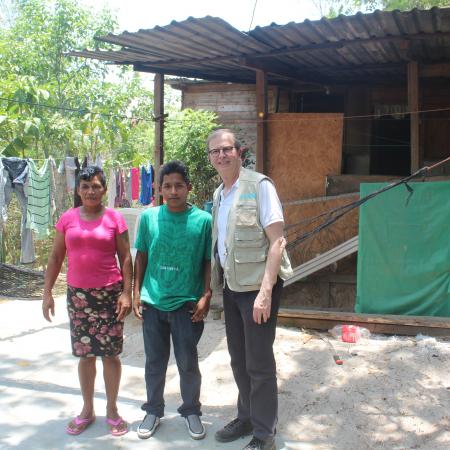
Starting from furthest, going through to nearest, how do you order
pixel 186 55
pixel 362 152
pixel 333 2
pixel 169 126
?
pixel 333 2 → pixel 362 152 → pixel 169 126 → pixel 186 55

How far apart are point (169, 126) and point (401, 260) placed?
4.38 m

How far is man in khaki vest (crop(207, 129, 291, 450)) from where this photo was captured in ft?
8.88

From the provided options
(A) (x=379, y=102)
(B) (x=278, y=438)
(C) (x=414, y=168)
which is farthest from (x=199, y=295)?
(A) (x=379, y=102)

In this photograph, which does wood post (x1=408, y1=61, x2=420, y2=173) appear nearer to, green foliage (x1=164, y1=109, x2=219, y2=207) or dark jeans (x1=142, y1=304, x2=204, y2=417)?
green foliage (x1=164, y1=109, x2=219, y2=207)

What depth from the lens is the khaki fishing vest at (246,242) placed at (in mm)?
2732

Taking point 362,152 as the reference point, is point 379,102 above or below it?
above

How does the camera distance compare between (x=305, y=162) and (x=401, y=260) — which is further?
(x=305, y=162)

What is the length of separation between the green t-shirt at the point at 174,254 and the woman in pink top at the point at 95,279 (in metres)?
0.15

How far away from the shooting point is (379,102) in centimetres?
900

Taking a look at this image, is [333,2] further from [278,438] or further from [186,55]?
[278,438]

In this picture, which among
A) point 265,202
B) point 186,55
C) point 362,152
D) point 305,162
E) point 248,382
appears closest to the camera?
point 265,202

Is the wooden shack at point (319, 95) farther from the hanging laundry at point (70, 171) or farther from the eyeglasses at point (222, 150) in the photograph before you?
the eyeglasses at point (222, 150)

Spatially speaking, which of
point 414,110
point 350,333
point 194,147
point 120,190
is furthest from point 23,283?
point 414,110

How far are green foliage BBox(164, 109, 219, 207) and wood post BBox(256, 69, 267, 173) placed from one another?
1306mm
